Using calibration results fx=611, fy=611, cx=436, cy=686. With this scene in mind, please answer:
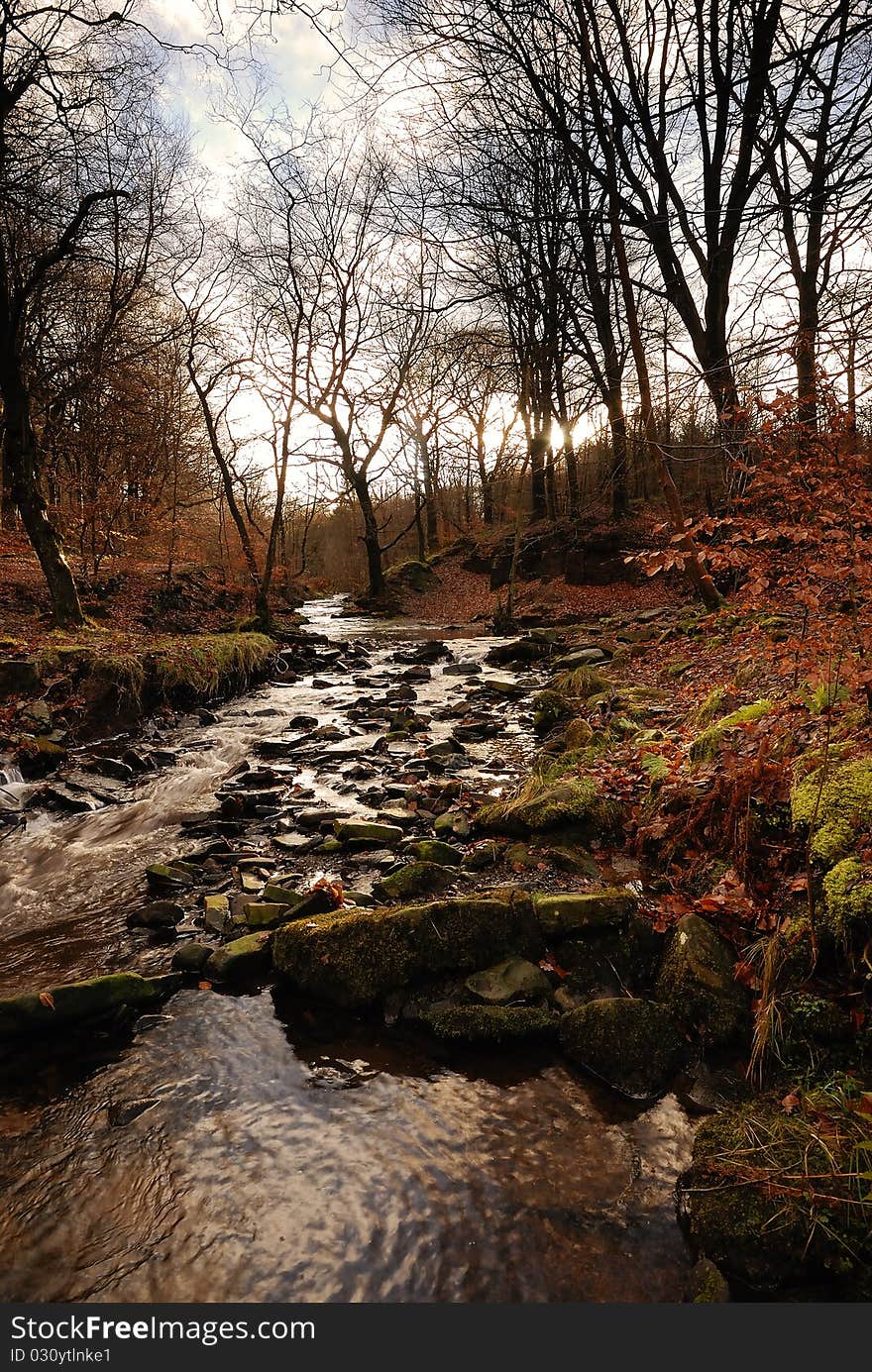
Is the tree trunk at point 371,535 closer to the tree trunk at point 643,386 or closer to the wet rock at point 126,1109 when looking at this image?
the tree trunk at point 643,386

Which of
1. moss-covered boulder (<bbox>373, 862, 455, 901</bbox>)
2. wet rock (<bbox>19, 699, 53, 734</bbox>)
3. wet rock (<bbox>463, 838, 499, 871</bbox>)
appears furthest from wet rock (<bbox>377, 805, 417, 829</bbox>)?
wet rock (<bbox>19, 699, 53, 734</bbox>)

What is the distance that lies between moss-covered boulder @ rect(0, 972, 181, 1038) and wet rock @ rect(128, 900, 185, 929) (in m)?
0.73

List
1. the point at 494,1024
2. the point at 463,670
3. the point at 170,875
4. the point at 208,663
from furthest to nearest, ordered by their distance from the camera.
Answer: the point at 463,670 → the point at 208,663 → the point at 170,875 → the point at 494,1024

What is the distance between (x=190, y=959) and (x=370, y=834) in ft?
6.05

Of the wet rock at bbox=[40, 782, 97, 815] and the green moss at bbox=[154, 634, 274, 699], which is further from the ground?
the green moss at bbox=[154, 634, 274, 699]

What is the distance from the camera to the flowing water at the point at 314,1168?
7.14ft

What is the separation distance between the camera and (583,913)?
3590 millimetres

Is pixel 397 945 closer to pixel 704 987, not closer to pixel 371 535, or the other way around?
pixel 704 987

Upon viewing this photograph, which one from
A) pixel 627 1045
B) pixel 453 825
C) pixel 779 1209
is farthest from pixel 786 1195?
pixel 453 825

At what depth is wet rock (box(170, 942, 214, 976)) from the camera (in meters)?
3.78

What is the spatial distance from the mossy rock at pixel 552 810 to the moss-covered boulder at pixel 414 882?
863mm

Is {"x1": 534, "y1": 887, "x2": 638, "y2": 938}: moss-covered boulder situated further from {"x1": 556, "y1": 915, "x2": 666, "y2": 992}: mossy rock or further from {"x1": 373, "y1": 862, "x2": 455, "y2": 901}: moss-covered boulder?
{"x1": 373, "y1": 862, "x2": 455, "y2": 901}: moss-covered boulder

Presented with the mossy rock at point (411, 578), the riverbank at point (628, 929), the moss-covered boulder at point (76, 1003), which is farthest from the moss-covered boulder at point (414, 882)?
the mossy rock at point (411, 578)

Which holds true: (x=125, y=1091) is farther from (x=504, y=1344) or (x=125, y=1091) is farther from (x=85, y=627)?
(x=85, y=627)
